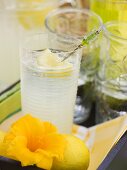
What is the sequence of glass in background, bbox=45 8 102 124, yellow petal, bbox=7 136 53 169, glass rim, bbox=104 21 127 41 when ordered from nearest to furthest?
1. yellow petal, bbox=7 136 53 169
2. glass rim, bbox=104 21 127 41
3. glass in background, bbox=45 8 102 124

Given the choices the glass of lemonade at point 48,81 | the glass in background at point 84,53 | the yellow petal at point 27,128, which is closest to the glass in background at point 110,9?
the glass in background at point 84,53

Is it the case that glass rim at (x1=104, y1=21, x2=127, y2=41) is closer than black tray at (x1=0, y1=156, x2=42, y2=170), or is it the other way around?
black tray at (x1=0, y1=156, x2=42, y2=170)

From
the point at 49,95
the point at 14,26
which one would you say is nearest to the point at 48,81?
the point at 49,95

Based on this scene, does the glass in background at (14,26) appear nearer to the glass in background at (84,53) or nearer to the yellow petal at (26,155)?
the glass in background at (84,53)

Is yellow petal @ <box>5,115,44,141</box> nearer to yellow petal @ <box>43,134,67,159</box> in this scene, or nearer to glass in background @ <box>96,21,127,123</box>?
yellow petal @ <box>43,134,67,159</box>

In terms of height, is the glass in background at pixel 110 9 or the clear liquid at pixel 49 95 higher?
the glass in background at pixel 110 9

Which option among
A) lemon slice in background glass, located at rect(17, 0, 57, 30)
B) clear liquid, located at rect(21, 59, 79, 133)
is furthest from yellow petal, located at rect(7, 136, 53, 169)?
lemon slice in background glass, located at rect(17, 0, 57, 30)
